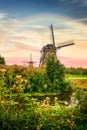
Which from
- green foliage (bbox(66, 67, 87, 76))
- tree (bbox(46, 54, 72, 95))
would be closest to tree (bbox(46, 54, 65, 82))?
tree (bbox(46, 54, 72, 95))

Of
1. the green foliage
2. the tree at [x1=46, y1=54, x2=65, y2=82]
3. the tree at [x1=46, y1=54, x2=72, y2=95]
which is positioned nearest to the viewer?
the tree at [x1=46, y1=54, x2=72, y2=95]

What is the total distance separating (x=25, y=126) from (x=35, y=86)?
77.0ft

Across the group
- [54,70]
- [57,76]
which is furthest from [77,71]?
[57,76]

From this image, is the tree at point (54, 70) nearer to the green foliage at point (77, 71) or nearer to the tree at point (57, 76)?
the tree at point (57, 76)

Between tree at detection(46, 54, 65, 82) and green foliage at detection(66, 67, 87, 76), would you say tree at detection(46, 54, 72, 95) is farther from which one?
green foliage at detection(66, 67, 87, 76)

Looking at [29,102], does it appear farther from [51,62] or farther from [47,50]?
[47,50]

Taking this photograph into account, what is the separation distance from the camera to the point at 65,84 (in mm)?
37438

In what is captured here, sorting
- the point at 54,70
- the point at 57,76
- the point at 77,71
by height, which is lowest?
the point at 77,71

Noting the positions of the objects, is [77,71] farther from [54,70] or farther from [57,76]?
[57,76]

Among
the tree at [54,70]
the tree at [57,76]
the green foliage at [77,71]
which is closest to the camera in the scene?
the tree at [57,76]

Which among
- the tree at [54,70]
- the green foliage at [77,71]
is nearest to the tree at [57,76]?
the tree at [54,70]

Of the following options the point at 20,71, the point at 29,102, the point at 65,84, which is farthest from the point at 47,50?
the point at 29,102

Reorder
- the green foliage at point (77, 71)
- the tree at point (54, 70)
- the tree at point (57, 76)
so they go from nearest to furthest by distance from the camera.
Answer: the tree at point (57, 76) → the tree at point (54, 70) → the green foliage at point (77, 71)

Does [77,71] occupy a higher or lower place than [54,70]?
lower
